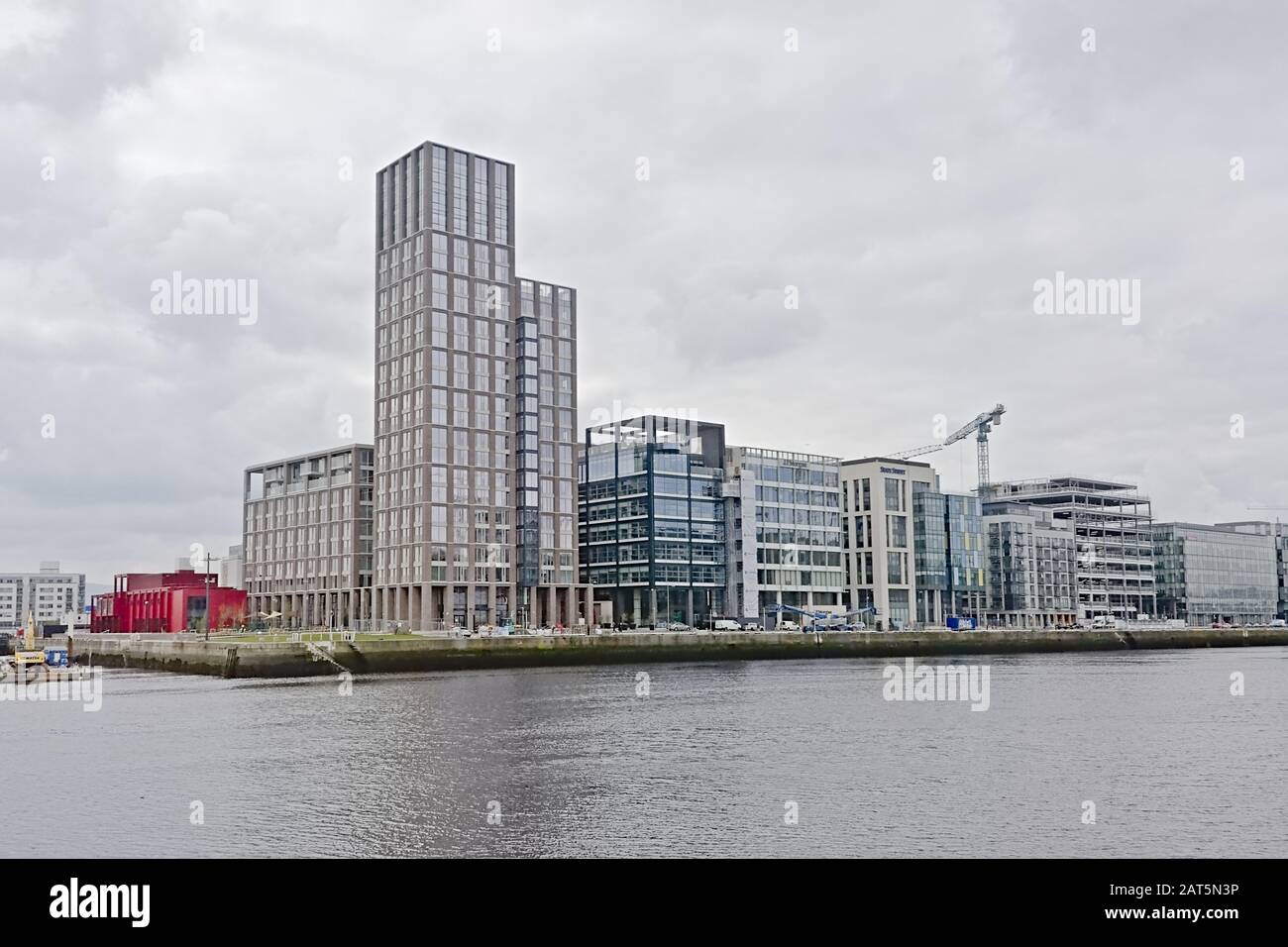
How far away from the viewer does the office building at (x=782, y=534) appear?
18338cm

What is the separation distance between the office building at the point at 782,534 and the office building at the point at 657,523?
2.33m

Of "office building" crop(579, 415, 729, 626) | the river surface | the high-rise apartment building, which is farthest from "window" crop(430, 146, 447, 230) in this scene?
the river surface

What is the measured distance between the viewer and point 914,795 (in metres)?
40.5

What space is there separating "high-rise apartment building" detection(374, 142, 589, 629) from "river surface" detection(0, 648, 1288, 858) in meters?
81.1

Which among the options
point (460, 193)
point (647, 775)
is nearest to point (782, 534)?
point (460, 193)

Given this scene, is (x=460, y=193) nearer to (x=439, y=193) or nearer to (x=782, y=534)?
(x=439, y=193)

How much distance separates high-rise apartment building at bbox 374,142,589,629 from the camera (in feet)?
539

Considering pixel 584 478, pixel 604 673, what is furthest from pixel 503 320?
pixel 604 673

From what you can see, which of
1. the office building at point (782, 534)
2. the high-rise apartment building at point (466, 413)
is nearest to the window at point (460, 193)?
the high-rise apartment building at point (466, 413)

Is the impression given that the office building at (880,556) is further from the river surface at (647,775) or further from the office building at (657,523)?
the river surface at (647,775)

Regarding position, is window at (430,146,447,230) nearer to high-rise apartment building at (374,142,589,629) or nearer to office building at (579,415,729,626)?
high-rise apartment building at (374,142,589,629)
